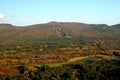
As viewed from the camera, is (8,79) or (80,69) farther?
(80,69)

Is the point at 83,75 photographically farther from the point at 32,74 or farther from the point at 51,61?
the point at 51,61

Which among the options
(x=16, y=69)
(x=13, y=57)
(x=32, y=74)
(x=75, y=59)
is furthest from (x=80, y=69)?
(x=13, y=57)

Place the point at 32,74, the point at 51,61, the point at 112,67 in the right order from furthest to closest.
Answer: the point at 51,61, the point at 112,67, the point at 32,74

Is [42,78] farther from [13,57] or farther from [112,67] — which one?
[13,57]

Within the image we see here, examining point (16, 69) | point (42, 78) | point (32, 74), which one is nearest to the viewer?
point (42, 78)

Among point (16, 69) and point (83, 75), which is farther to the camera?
point (16, 69)

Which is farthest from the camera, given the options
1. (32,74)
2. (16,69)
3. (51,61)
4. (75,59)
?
(75,59)

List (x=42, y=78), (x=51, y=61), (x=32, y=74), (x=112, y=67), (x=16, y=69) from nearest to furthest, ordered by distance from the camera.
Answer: (x=42, y=78) < (x=32, y=74) < (x=112, y=67) < (x=16, y=69) < (x=51, y=61)

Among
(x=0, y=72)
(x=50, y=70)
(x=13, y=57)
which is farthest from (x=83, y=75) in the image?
(x=13, y=57)
